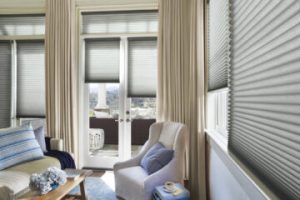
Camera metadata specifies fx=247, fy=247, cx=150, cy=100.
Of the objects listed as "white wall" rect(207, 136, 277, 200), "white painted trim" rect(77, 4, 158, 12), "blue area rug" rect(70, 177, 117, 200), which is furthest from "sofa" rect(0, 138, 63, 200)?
"white painted trim" rect(77, 4, 158, 12)

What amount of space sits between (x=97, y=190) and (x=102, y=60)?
213 cm

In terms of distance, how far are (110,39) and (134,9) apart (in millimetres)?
649

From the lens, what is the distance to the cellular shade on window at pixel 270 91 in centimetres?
86

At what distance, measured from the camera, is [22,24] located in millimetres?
4484

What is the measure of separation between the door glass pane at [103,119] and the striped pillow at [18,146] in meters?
1.31

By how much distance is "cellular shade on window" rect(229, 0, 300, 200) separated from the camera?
864mm

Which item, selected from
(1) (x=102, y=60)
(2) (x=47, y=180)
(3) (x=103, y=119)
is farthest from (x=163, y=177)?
(1) (x=102, y=60)

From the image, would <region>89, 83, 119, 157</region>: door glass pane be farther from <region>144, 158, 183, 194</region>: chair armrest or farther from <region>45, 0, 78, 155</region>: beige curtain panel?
<region>144, 158, 183, 194</region>: chair armrest

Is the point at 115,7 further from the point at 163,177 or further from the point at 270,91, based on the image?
the point at 270,91

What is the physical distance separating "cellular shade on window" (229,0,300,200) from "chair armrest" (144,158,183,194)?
1307mm

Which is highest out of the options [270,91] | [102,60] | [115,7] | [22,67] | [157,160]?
[115,7]

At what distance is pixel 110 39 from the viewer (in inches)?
168

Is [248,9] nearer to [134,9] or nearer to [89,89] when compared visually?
[134,9]

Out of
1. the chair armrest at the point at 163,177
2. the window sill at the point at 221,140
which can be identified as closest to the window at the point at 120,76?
the chair armrest at the point at 163,177
